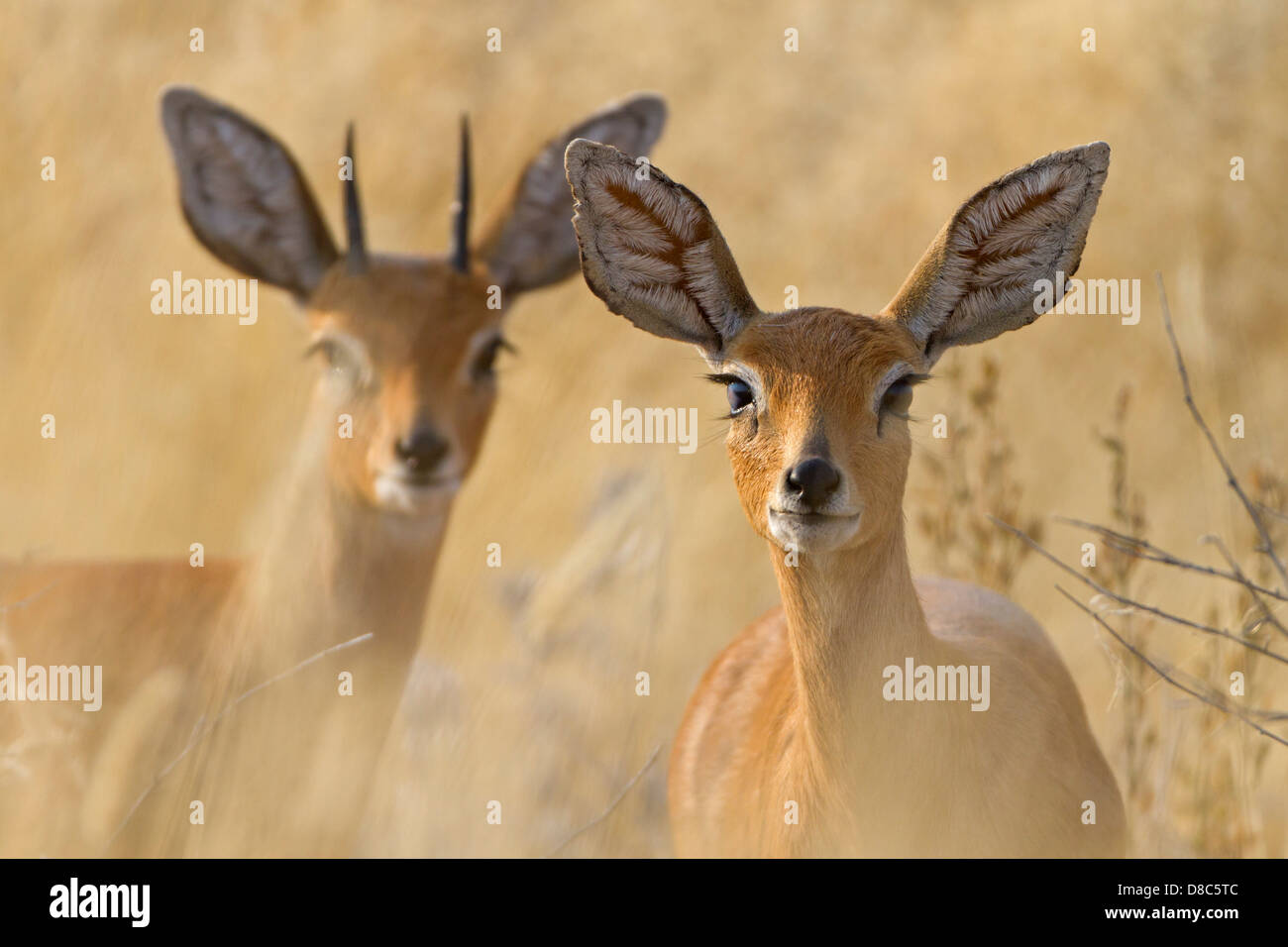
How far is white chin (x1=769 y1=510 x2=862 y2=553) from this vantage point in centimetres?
428

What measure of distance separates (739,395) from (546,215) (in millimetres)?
3130

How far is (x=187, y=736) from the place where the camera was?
649 cm

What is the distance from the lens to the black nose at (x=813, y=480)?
165 inches

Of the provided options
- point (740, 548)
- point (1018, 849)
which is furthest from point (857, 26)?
point (1018, 849)

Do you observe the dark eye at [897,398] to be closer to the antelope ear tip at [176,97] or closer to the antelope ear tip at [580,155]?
the antelope ear tip at [580,155]

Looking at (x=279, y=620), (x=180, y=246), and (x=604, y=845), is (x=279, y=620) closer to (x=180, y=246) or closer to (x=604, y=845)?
(x=604, y=845)

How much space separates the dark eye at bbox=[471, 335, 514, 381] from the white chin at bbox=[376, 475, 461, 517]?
54 centimetres

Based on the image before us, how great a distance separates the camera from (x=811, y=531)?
4277 mm

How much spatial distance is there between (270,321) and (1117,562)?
6867 mm

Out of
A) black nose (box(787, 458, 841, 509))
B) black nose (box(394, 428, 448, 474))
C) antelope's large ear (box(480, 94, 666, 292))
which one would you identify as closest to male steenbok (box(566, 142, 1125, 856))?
black nose (box(787, 458, 841, 509))

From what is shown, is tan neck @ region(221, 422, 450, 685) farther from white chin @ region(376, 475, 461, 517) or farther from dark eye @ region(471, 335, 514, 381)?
dark eye @ region(471, 335, 514, 381)

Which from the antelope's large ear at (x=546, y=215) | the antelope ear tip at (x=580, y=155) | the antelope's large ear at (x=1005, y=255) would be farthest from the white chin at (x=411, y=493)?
the antelope's large ear at (x=1005, y=255)

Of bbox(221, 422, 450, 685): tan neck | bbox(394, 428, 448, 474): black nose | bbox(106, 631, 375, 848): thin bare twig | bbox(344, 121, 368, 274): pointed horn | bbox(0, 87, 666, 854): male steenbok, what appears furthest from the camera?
bbox(344, 121, 368, 274): pointed horn

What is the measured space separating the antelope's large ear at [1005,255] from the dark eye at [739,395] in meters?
0.48
